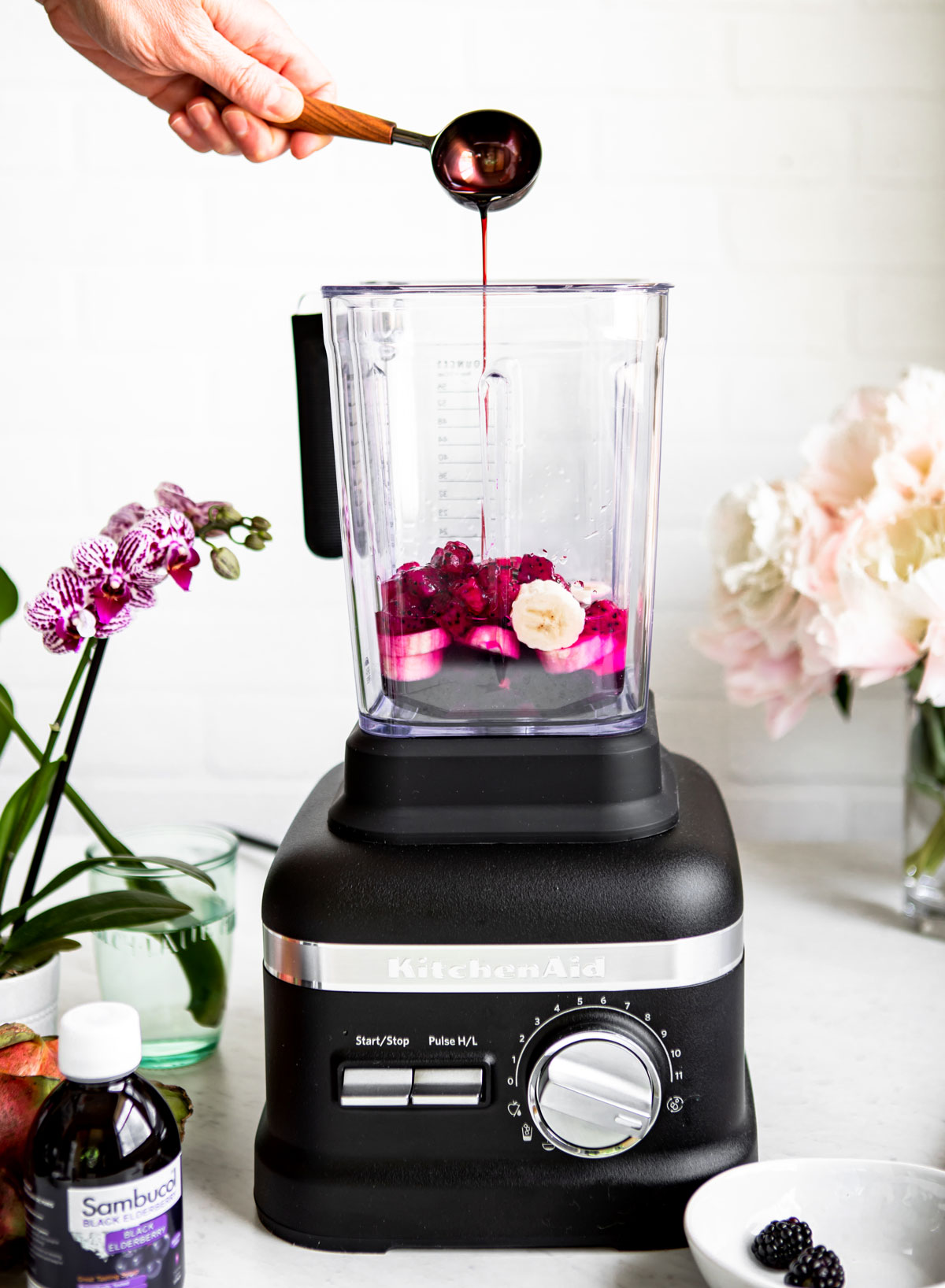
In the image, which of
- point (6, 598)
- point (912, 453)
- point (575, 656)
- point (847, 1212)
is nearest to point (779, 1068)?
point (847, 1212)

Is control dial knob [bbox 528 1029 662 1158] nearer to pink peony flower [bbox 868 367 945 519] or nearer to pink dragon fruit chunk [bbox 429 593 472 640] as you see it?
pink dragon fruit chunk [bbox 429 593 472 640]

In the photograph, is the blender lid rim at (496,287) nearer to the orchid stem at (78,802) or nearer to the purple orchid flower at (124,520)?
the purple orchid flower at (124,520)

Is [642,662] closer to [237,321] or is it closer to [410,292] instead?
[410,292]

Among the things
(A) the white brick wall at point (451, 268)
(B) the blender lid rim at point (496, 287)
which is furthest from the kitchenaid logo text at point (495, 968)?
(A) the white brick wall at point (451, 268)

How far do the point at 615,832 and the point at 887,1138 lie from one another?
280mm

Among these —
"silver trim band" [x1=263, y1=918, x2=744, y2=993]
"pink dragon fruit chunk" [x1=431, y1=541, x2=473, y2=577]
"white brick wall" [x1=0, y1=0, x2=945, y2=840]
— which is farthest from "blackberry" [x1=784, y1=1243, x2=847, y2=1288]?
"white brick wall" [x1=0, y1=0, x2=945, y2=840]

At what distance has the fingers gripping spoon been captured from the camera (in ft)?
2.54

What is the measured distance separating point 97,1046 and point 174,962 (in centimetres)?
32

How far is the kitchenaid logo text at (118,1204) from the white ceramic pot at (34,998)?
0.21 metres

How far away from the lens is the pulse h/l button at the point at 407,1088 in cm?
66

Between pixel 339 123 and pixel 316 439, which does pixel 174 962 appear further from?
pixel 339 123

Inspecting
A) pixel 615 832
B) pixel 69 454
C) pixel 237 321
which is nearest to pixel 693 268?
pixel 237 321

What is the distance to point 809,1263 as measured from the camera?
0.59 meters

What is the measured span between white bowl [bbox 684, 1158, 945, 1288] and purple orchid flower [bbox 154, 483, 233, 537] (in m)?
0.46
